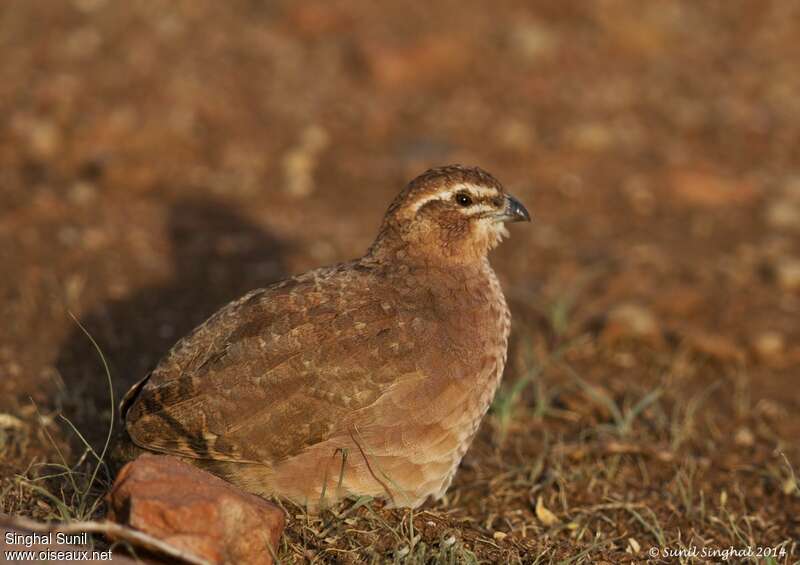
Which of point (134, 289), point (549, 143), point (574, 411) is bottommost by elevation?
point (574, 411)

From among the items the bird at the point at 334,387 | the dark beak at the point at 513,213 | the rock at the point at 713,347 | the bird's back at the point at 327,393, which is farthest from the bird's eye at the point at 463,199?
the rock at the point at 713,347

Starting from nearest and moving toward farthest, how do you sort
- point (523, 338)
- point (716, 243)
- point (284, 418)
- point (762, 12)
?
point (284, 418)
point (523, 338)
point (716, 243)
point (762, 12)

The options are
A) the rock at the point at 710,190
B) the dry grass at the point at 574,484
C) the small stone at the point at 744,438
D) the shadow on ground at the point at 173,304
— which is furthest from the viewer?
the rock at the point at 710,190

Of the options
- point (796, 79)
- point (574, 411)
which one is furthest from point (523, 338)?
point (796, 79)

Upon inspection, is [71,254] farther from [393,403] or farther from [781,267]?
[781,267]

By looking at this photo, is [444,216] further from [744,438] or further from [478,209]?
[744,438]

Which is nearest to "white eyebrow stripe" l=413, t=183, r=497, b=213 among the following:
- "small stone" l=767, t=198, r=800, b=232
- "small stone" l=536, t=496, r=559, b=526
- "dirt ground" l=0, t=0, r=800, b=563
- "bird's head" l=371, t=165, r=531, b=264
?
"bird's head" l=371, t=165, r=531, b=264

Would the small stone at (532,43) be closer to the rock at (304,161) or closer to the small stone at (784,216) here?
the rock at (304,161)

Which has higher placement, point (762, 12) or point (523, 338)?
point (762, 12)
